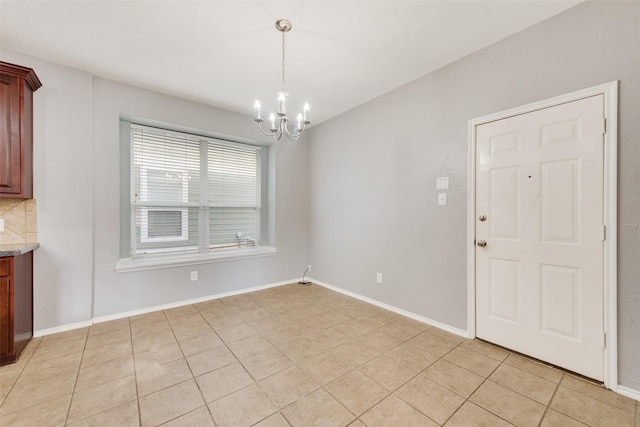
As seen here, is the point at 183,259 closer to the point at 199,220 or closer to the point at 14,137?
the point at 199,220

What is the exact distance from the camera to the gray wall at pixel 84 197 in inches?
101

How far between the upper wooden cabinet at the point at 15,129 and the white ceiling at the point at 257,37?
33cm

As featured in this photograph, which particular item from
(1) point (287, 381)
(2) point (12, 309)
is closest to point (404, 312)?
(1) point (287, 381)

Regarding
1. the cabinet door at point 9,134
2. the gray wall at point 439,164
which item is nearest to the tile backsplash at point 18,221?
the cabinet door at point 9,134

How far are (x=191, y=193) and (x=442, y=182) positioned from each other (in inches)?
131

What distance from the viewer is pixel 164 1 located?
1855 millimetres

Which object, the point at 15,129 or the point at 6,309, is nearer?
the point at 6,309

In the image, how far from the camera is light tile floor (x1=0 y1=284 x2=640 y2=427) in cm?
155

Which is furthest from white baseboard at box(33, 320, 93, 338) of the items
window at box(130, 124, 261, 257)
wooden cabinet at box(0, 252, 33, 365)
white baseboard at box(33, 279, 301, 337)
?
window at box(130, 124, 261, 257)

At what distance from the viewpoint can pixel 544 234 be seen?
6.80 feet

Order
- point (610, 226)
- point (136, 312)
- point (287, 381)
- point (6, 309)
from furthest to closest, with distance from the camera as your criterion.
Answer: point (136, 312) < point (6, 309) < point (287, 381) < point (610, 226)

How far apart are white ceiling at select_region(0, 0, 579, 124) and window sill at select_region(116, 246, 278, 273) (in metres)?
2.15

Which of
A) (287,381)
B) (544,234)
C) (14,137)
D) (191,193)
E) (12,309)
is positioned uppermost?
(14,137)

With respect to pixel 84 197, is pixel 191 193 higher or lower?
higher
